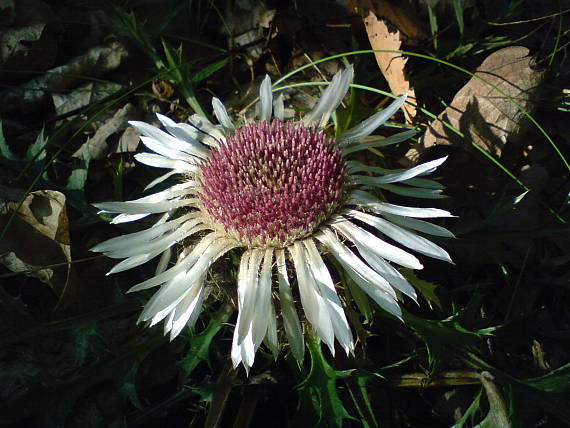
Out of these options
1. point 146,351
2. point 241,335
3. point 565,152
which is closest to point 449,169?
point 565,152

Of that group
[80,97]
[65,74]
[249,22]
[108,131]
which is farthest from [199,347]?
[249,22]

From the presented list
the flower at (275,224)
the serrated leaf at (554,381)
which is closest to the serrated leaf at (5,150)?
the flower at (275,224)

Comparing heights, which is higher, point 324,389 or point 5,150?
point 5,150

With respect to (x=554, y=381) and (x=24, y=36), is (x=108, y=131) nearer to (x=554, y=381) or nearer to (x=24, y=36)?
(x=24, y=36)

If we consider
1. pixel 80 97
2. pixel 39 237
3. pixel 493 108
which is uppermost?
pixel 80 97

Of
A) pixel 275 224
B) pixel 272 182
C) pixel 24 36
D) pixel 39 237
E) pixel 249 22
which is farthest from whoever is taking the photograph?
pixel 249 22

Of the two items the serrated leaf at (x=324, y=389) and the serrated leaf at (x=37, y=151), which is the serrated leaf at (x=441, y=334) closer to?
the serrated leaf at (x=324, y=389)

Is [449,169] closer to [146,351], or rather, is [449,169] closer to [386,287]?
[386,287]
